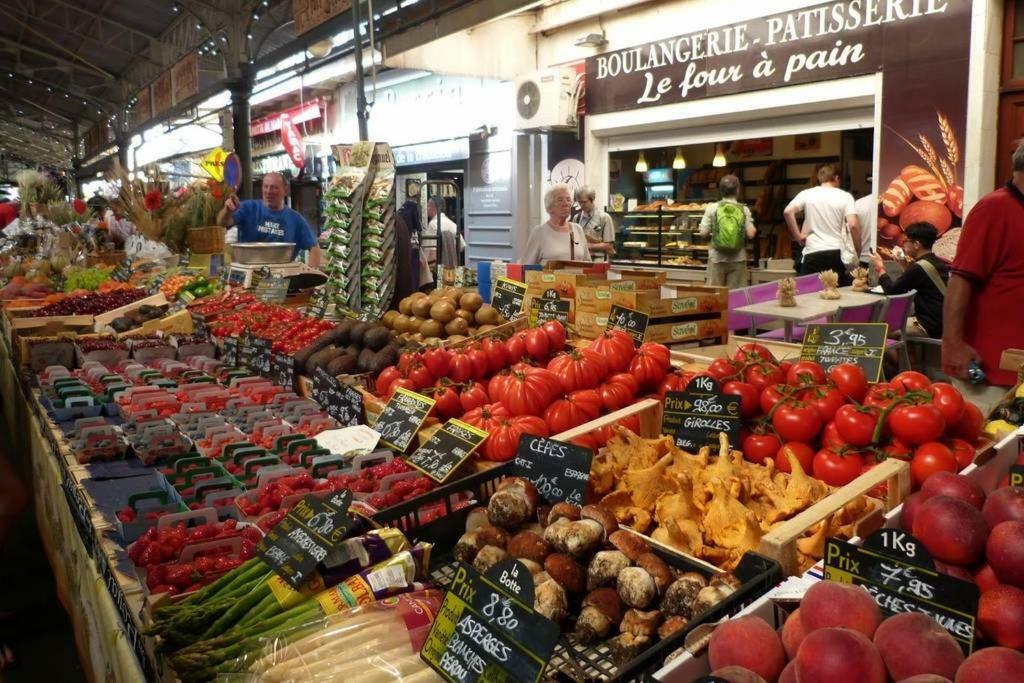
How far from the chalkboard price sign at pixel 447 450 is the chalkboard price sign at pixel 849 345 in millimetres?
1232

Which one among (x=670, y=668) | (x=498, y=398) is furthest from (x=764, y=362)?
(x=670, y=668)

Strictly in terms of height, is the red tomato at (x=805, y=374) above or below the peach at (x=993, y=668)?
above

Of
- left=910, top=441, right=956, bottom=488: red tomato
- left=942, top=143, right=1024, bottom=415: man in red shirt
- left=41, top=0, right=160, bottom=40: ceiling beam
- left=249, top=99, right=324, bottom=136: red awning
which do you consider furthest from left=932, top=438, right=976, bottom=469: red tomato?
left=41, top=0, right=160, bottom=40: ceiling beam

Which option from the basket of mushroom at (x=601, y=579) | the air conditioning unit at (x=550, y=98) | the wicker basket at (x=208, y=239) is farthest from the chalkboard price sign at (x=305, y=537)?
the air conditioning unit at (x=550, y=98)

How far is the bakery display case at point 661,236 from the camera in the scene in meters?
10.8

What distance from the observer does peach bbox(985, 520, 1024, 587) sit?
1327 millimetres

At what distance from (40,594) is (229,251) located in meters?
4.28

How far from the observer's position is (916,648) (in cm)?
110

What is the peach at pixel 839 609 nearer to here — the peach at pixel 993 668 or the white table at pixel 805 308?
the peach at pixel 993 668

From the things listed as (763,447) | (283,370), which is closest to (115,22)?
(283,370)

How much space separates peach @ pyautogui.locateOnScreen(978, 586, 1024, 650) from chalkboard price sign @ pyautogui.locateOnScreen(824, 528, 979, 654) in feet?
0.16

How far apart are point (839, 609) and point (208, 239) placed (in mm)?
7466

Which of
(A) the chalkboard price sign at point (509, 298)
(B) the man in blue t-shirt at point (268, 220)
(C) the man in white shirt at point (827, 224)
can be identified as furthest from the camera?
(C) the man in white shirt at point (827, 224)

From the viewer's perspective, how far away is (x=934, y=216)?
24.1 feet
